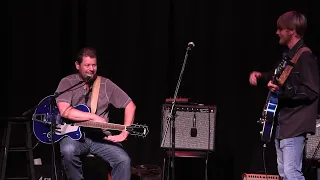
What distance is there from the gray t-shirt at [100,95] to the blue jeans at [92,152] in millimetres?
301

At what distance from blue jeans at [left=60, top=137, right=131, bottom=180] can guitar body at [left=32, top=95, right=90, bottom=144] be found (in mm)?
61

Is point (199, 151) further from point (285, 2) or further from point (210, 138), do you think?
point (285, 2)

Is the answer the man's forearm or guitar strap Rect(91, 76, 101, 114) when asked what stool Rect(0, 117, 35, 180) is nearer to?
guitar strap Rect(91, 76, 101, 114)

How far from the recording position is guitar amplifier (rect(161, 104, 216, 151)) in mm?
5355

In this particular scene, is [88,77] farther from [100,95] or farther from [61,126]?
[61,126]

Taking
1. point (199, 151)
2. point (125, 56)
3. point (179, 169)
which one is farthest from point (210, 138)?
point (125, 56)

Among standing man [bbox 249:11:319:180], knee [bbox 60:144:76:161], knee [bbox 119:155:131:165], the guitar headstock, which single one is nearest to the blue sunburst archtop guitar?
the guitar headstock

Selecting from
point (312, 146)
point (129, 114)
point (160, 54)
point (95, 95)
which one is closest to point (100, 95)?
point (95, 95)

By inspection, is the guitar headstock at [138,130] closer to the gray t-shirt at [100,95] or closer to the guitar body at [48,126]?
the gray t-shirt at [100,95]

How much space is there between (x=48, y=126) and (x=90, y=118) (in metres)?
0.47

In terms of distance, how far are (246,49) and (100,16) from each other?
177 cm

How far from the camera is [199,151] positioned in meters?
5.41

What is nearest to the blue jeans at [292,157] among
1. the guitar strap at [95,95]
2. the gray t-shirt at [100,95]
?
the gray t-shirt at [100,95]

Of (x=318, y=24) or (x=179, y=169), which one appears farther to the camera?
(x=179, y=169)
